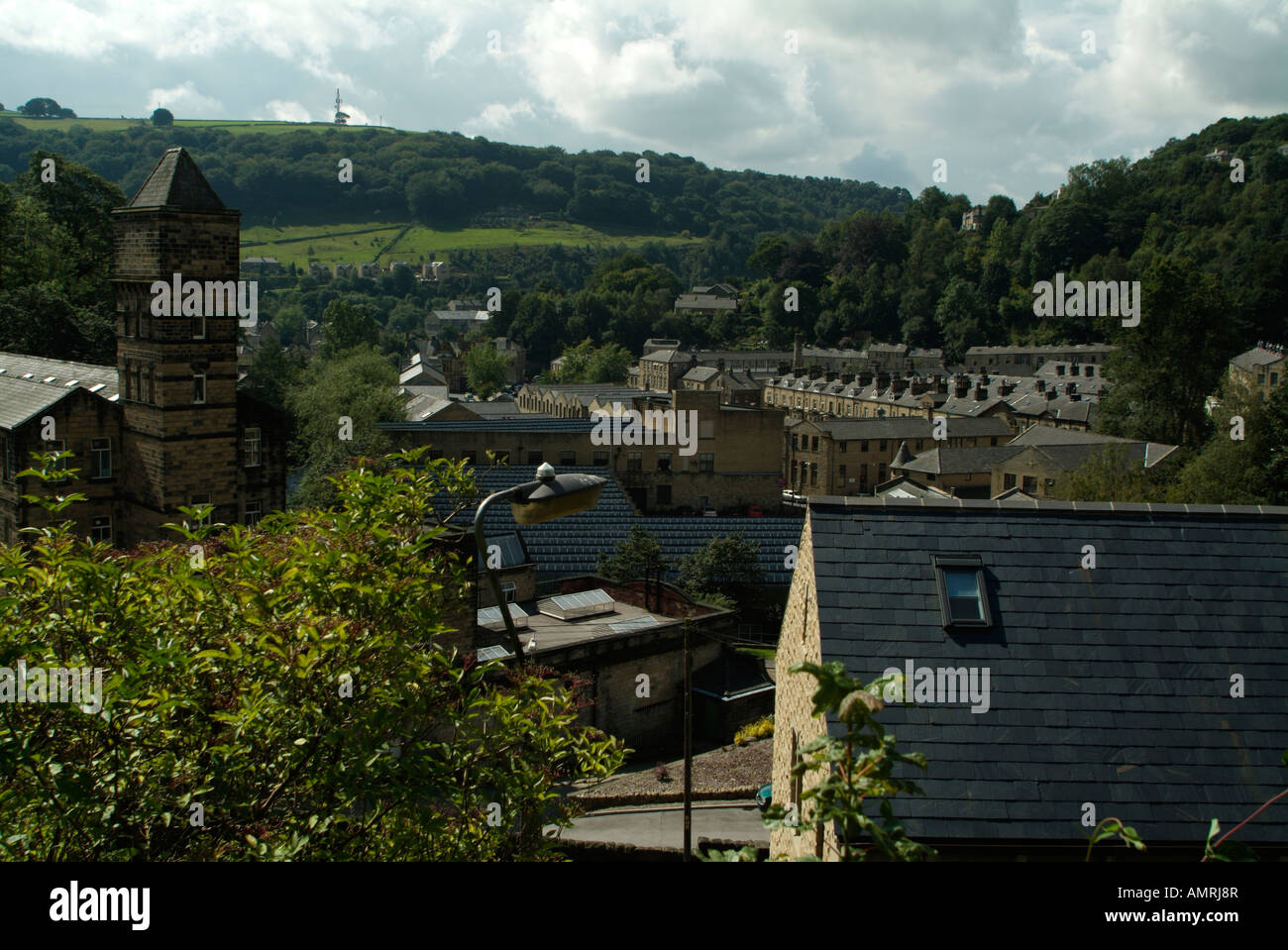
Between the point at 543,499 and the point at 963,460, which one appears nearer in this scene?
the point at 543,499

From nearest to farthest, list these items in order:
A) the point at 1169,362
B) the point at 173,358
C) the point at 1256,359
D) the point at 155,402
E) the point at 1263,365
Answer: the point at 173,358
the point at 155,402
the point at 1169,362
the point at 1263,365
the point at 1256,359

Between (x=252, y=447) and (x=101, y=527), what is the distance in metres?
5.46

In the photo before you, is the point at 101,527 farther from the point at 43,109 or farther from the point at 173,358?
the point at 43,109

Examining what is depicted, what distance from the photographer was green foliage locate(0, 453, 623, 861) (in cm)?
577

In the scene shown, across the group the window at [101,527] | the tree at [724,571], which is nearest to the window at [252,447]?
the window at [101,527]

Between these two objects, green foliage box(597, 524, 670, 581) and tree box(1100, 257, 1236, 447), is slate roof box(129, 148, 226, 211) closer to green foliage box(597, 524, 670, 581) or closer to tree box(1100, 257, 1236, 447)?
A: green foliage box(597, 524, 670, 581)

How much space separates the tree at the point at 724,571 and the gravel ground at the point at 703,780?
14183 millimetres

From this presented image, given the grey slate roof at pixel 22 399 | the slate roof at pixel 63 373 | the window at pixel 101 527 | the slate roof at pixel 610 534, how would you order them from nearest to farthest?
the grey slate roof at pixel 22 399 → the window at pixel 101 527 → the slate roof at pixel 63 373 → the slate roof at pixel 610 534

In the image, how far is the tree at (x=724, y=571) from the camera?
40.7 metres

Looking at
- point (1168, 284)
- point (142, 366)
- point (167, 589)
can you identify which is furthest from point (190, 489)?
point (1168, 284)

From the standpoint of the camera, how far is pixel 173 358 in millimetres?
32969

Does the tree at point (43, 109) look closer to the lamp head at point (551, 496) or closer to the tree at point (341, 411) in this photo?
the tree at point (341, 411)

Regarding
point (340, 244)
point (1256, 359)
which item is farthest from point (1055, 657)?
point (340, 244)

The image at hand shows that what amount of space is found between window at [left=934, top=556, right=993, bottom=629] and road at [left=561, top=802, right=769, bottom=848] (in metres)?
9.02
